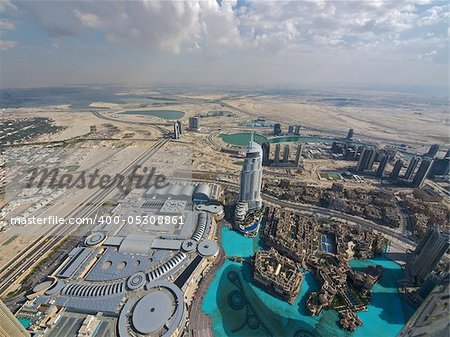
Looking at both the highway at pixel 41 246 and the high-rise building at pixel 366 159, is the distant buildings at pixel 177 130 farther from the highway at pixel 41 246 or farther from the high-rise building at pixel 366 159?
the high-rise building at pixel 366 159

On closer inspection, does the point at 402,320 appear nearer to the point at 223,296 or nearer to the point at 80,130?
the point at 223,296

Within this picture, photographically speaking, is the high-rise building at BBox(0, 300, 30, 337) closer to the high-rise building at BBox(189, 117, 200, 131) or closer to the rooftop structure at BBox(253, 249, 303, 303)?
the rooftop structure at BBox(253, 249, 303, 303)

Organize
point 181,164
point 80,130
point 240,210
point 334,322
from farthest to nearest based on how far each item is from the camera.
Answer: point 80,130 < point 181,164 < point 240,210 < point 334,322

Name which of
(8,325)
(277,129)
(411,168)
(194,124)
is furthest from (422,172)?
(194,124)

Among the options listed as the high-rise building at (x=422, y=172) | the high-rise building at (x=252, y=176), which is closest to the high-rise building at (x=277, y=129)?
the high-rise building at (x=422, y=172)

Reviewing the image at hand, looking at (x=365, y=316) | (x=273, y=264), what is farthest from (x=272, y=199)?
(x=365, y=316)

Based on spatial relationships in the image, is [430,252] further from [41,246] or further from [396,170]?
[41,246]
